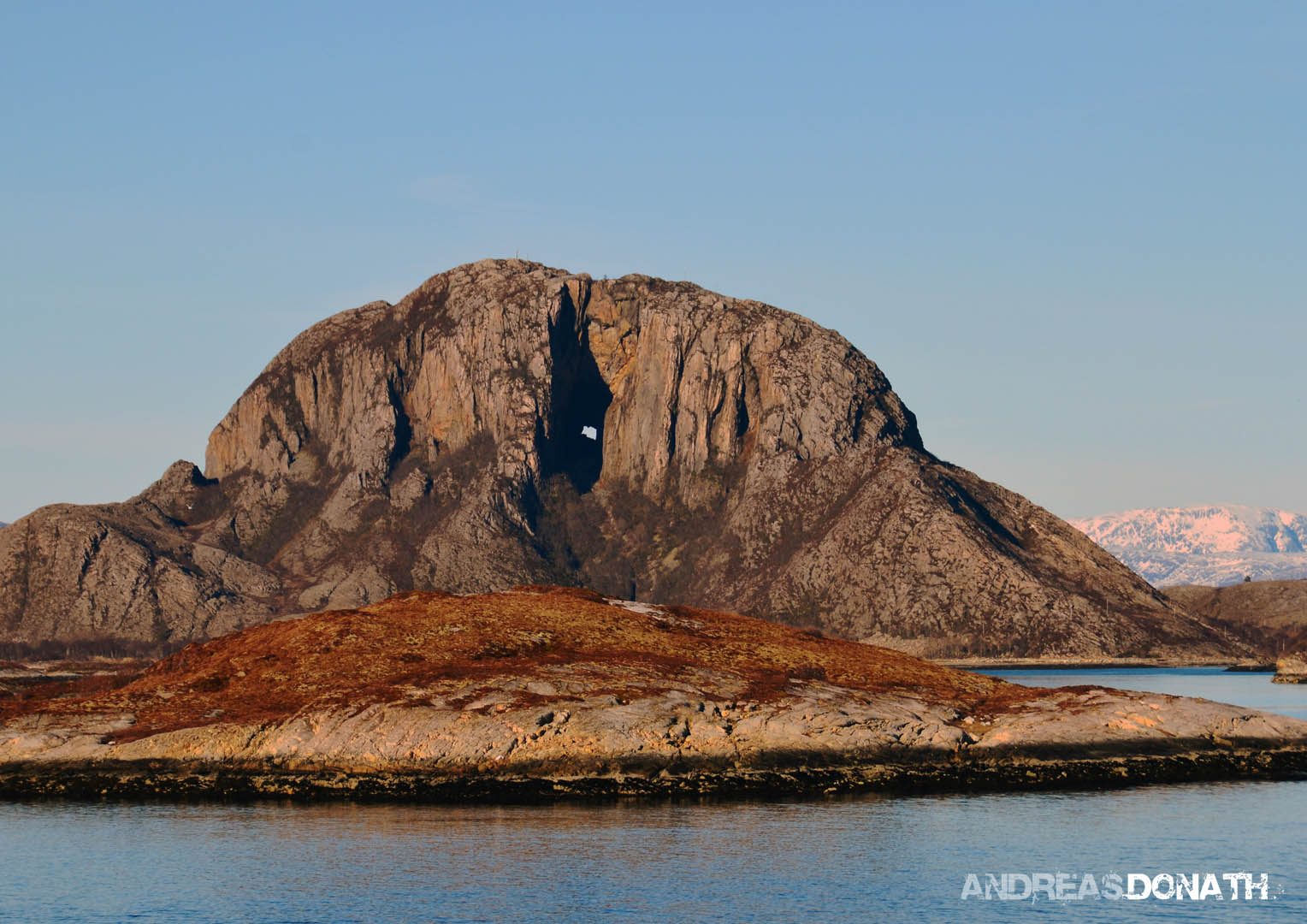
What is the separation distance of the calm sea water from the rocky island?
5305 mm

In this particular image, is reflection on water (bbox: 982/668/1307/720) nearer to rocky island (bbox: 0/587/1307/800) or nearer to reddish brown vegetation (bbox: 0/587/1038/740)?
reddish brown vegetation (bbox: 0/587/1038/740)

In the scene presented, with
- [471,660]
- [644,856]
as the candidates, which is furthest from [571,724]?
[644,856]

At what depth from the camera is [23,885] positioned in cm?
5600

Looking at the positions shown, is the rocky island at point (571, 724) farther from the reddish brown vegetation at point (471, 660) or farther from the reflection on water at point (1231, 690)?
the reflection on water at point (1231, 690)

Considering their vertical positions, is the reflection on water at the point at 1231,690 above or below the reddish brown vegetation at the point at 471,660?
below

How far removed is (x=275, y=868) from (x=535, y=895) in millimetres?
11841

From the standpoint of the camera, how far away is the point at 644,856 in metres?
58.5

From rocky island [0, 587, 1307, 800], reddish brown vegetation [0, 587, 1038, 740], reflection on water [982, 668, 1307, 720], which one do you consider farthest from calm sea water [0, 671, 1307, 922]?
reflection on water [982, 668, 1307, 720]

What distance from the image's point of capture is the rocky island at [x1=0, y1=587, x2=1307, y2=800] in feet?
257

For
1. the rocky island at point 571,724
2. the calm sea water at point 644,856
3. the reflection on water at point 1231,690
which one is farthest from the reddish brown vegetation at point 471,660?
the reflection on water at point 1231,690

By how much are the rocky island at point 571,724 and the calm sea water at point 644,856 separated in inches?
209

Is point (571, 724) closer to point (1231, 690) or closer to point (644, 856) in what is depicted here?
point (644, 856)

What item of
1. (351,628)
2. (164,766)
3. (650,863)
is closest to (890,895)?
(650,863)

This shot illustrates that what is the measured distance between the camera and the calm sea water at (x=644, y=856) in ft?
166
